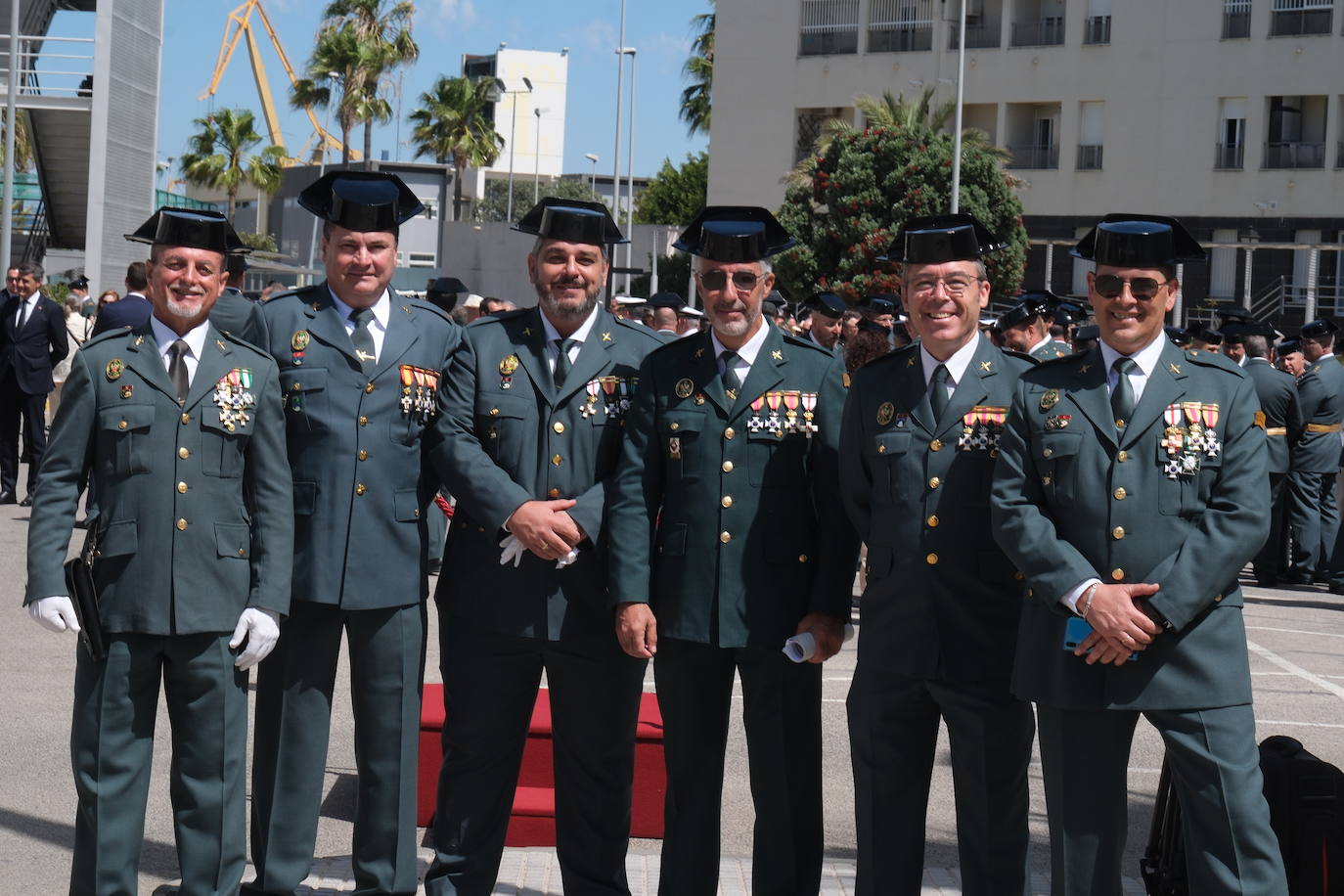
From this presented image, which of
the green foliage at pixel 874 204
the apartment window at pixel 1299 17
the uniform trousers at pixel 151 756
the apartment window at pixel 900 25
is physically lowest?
the uniform trousers at pixel 151 756

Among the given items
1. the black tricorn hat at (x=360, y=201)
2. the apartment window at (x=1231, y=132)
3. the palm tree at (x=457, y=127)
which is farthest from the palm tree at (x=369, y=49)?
the black tricorn hat at (x=360, y=201)

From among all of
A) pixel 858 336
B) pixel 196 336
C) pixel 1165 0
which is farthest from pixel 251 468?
pixel 1165 0

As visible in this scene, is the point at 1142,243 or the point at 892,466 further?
the point at 892,466

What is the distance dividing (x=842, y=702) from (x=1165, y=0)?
37103mm

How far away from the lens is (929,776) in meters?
4.75

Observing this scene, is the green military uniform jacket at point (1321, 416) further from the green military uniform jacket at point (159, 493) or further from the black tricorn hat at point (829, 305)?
the green military uniform jacket at point (159, 493)

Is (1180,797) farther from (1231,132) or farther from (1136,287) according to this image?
(1231,132)

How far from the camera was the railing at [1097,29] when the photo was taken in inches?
1662

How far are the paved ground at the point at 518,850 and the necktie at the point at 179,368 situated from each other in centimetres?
178

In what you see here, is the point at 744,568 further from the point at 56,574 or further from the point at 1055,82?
the point at 1055,82

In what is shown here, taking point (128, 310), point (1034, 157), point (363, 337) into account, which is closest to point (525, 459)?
point (363, 337)

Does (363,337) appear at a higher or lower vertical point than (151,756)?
higher

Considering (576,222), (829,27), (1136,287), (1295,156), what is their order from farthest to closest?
(829,27) < (1295,156) < (576,222) < (1136,287)

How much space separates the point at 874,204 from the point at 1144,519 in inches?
1328
